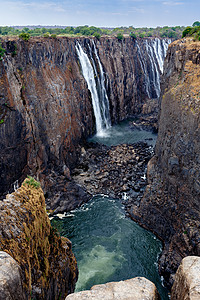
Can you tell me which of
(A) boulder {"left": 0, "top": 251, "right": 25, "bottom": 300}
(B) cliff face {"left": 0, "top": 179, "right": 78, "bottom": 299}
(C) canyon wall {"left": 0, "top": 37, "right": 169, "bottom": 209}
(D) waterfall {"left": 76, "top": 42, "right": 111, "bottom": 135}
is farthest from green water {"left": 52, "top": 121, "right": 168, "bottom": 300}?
(D) waterfall {"left": 76, "top": 42, "right": 111, "bottom": 135}

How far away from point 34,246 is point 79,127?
3043 centimetres

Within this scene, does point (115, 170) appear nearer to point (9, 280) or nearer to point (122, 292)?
point (122, 292)

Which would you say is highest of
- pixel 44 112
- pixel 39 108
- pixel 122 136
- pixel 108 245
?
pixel 39 108

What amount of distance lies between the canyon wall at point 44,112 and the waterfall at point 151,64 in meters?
23.1

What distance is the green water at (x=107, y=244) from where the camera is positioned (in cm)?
2364

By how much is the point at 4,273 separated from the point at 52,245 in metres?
8.62

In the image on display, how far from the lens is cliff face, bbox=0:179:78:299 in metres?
13.7

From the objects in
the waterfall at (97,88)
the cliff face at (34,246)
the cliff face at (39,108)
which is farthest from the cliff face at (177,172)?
the waterfall at (97,88)

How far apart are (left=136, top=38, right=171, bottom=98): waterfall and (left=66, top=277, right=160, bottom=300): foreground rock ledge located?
211 ft

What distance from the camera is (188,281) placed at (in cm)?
990

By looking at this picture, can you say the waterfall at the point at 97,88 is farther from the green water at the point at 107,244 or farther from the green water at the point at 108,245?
the green water at the point at 108,245

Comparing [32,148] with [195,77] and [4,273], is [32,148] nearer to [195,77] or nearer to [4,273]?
[195,77]

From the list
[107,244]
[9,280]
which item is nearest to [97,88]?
[107,244]

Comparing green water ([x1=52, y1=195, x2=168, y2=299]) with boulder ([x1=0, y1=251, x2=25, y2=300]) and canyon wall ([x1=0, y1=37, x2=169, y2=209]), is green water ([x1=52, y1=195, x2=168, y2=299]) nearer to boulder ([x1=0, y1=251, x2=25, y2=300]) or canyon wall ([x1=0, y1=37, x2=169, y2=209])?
canyon wall ([x1=0, y1=37, x2=169, y2=209])
